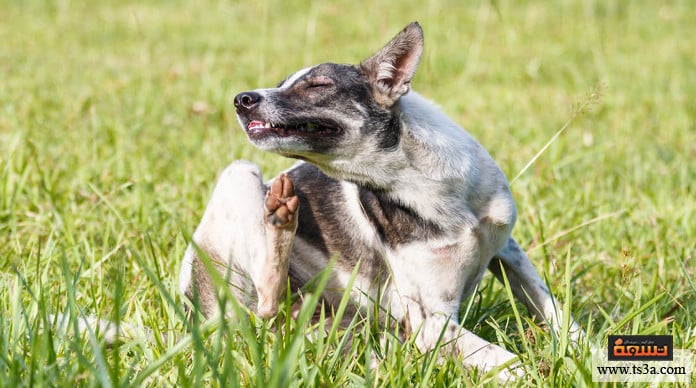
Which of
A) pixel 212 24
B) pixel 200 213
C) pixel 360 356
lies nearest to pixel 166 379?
pixel 360 356

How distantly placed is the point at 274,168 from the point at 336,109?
5.95 ft

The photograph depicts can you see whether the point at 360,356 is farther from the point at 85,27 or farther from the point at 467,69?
the point at 85,27

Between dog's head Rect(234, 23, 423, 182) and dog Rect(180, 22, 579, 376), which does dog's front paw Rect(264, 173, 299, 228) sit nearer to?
dog Rect(180, 22, 579, 376)

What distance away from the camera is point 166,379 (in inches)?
97.4

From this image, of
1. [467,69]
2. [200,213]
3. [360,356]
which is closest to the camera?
[360,356]

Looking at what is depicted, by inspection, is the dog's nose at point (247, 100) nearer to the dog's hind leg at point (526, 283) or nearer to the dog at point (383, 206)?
the dog at point (383, 206)

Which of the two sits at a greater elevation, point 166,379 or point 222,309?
point 222,309

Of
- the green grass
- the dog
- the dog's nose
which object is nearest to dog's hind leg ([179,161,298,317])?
the dog

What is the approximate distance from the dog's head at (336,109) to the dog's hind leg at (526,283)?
64cm

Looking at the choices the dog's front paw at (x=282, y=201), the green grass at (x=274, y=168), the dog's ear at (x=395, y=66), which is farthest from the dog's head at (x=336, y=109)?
the green grass at (x=274, y=168)

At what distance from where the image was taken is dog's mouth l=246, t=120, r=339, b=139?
2.97m

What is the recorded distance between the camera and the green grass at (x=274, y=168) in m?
2.54

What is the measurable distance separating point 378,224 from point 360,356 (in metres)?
0.55

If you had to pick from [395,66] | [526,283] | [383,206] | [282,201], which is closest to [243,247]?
[282,201]
